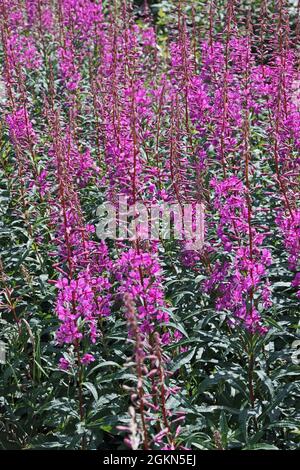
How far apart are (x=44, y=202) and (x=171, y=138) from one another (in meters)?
1.35

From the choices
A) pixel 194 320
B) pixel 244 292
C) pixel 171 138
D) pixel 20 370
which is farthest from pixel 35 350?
pixel 171 138

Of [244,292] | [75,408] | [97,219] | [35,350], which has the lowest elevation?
[75,408]

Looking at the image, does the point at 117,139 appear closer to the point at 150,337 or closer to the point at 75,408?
the point at 150,337

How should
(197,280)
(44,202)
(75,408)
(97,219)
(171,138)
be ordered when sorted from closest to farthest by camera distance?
(75,408) → (197,280) → (171,138) → (97,219) → (44,202)

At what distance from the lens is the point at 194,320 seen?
4.63 metres

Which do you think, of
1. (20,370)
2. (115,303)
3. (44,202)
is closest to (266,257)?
(115,303)

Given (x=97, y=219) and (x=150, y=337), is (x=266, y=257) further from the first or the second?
(x=97, y=219)

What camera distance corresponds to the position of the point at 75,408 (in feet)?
13.6

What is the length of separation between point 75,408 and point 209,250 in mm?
1303

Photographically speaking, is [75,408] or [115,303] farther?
[115,303]

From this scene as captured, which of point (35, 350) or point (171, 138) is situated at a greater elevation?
point (171, 138)

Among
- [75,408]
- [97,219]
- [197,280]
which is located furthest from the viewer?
[97,219]

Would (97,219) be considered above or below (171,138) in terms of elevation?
below

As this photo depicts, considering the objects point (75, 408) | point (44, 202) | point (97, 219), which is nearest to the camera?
point (75, 408)
